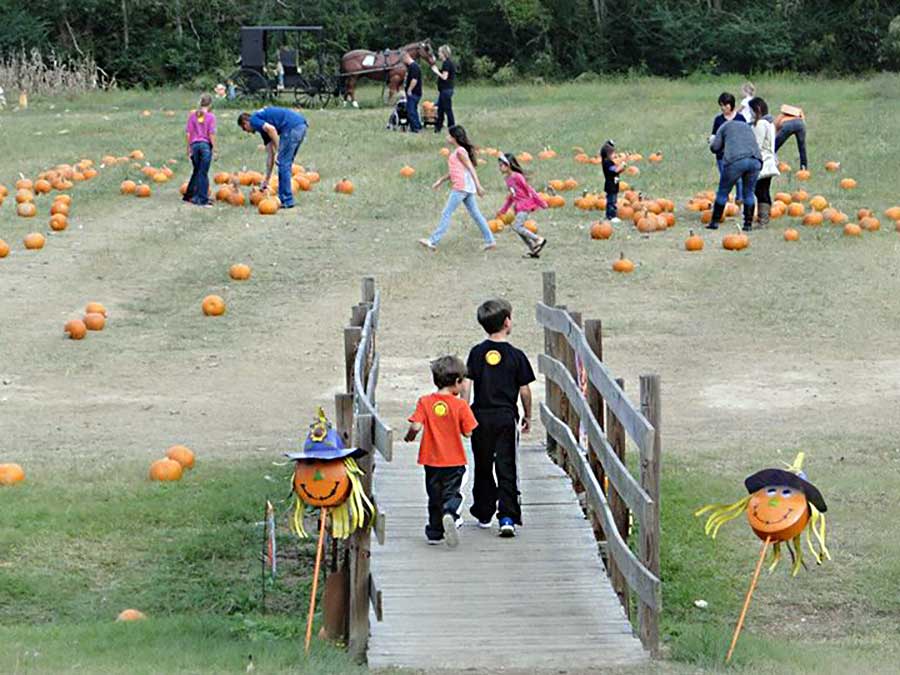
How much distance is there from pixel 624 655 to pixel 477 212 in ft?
45.8

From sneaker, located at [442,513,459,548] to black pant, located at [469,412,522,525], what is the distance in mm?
427

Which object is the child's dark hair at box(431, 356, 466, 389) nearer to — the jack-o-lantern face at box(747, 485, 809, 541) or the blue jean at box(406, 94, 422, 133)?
the jack-o-lantern face at box(747, 485, 809, 541)

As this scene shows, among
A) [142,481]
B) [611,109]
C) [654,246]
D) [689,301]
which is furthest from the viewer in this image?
[611,109]

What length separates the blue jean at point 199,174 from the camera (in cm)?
2453

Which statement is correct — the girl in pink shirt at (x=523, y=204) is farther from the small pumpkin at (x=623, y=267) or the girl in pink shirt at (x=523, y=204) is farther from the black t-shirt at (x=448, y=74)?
the black t-shirt at (x=448, y=74)

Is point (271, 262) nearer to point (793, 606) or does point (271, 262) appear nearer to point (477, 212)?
point (477, 212)

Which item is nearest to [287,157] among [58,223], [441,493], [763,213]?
[58,223]

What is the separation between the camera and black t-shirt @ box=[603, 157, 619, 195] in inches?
907

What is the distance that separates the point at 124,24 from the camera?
55.4 metres

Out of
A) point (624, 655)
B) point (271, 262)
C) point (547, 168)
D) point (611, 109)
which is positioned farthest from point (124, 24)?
point (624, 655)

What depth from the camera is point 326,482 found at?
28.3 ft

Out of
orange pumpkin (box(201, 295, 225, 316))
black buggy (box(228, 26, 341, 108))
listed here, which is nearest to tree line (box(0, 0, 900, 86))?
black buggy (box(228, 26, 341, 108))

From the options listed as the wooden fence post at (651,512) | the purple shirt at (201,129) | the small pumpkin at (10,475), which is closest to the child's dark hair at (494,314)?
the wooden fence post at (651,512)

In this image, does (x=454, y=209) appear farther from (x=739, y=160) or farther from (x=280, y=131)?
(x=739, y=160)
